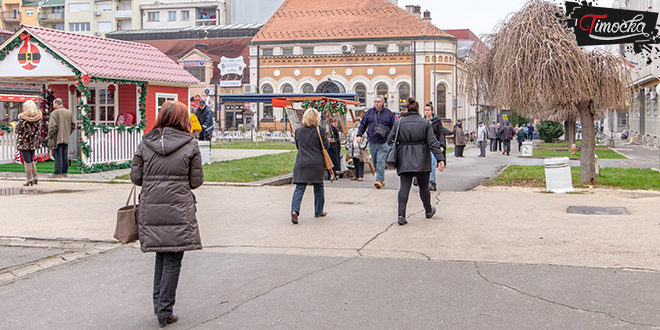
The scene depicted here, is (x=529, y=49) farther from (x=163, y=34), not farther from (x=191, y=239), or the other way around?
(x=163, y=34)

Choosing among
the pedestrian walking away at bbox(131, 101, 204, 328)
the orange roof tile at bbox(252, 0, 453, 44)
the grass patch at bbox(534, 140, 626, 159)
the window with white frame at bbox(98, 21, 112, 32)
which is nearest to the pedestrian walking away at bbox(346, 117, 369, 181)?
the pedestrian walking away at bbox(131, 101, 204, 328)

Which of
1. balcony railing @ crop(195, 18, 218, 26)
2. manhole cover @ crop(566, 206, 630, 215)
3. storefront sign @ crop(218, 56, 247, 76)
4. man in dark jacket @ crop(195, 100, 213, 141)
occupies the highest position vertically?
balcony railing @ crop(195, 18, 218, 26)

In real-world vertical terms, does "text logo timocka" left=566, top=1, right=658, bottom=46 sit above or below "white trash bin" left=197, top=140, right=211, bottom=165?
above

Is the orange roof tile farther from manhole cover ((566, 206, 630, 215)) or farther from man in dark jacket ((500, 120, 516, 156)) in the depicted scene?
manhole cover ((566, 206, 630, 215))

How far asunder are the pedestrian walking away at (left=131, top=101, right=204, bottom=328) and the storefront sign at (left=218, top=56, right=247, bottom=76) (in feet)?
196

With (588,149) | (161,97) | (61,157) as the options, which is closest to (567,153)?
(588,149)

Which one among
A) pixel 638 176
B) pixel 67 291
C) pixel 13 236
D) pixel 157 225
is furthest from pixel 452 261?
pixel 638 176

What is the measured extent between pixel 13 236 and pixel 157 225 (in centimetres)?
455

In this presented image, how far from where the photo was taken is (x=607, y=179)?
48.3 feet

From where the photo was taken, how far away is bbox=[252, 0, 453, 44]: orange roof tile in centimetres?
5941

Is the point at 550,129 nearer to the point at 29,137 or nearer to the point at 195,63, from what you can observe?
the point at 195,63

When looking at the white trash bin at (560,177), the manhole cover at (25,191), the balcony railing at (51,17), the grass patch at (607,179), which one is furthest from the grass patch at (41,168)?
the balcony railing at (51,17)

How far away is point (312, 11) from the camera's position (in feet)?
212

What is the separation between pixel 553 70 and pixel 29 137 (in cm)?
1083
